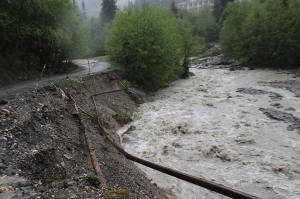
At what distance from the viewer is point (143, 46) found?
23625mm

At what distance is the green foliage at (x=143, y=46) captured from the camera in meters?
23.5

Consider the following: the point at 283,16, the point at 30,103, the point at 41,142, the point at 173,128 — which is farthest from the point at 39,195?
the point at 283,16

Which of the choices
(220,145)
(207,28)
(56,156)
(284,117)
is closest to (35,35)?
(56,156)

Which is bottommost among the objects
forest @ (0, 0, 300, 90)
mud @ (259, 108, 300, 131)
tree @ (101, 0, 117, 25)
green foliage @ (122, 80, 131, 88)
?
mud @ (259, 108, 300, 131)

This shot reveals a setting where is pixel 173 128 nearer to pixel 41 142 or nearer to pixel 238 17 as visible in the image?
pixel 41 142

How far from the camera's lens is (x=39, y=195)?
4.66 m

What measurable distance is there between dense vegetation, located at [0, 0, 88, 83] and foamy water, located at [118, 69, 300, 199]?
8.06 m

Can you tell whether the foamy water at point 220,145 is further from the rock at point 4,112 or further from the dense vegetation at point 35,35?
the dense vegetation at point 35,35

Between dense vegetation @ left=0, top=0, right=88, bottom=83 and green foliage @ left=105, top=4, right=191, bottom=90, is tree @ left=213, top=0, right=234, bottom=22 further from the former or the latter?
dense vegetation @ left=0, top=0, right=88, bottom=83

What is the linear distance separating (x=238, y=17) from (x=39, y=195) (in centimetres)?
5048

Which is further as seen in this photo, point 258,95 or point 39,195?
point 258,95

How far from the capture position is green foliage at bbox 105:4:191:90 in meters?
23.5

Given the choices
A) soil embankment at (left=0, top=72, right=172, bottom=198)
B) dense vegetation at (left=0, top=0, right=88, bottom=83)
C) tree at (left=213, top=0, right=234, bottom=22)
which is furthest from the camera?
tree at (left=213, top=0, right=234, bottom=22)

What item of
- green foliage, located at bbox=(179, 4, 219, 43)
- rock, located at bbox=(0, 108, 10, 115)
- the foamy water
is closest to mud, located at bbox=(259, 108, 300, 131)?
the foamy water
